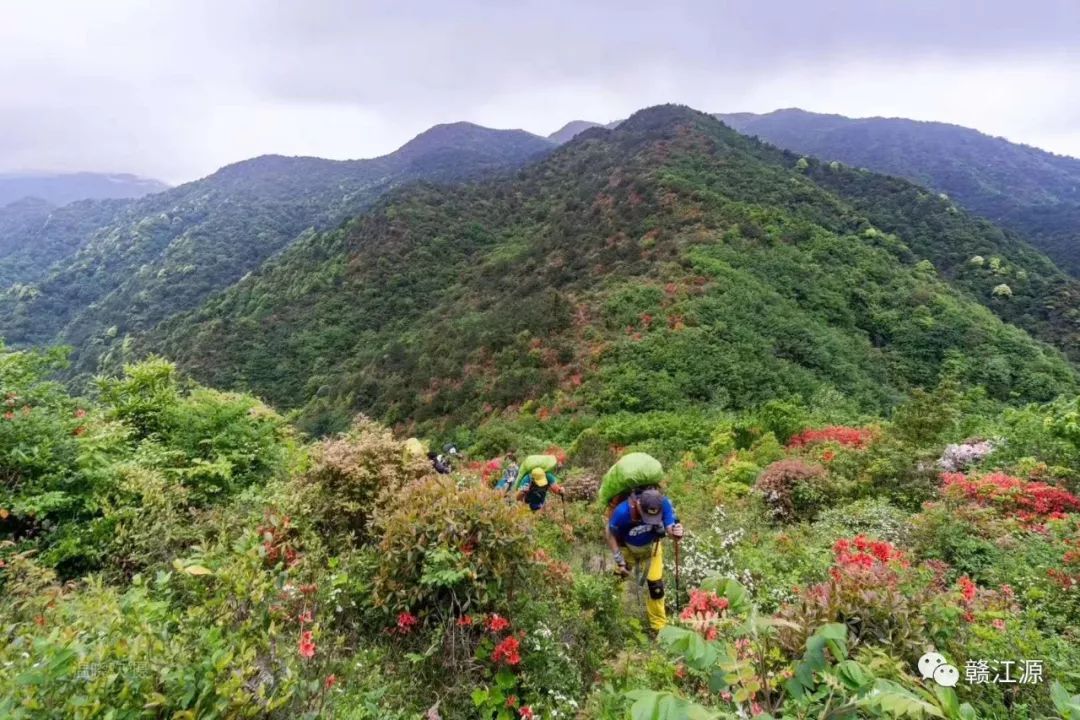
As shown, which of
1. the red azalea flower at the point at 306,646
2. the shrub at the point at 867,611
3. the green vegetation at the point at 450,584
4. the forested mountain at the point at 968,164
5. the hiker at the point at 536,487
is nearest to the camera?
the green vegetation at the point at 450,584

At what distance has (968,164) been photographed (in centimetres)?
8294

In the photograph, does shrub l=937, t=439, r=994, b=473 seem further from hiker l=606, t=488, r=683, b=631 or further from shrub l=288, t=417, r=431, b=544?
shrub l=288, t=417, r=431, b=544

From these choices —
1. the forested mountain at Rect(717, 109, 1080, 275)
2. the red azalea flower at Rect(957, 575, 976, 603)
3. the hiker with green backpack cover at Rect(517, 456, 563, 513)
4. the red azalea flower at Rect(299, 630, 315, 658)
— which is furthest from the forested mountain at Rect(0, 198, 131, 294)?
the forested mountain at Rect(717, 109, 1080, 275)

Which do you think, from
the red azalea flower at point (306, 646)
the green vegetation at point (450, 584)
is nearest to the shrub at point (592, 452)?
the green vegetation at point (450, 584)

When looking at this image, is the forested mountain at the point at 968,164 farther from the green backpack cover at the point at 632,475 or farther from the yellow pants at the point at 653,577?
the yellow pants at the point at 653,577

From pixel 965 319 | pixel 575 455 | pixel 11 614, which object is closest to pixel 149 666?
pixel 11 614

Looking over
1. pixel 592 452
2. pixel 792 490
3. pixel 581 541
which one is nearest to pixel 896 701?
pixel 581 541

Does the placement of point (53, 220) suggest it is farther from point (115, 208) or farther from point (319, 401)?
point (319, 401)

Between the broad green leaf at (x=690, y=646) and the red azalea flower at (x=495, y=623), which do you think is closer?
the broad green leaf at (x=690, y=646)

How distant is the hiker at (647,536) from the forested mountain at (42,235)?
347 feet

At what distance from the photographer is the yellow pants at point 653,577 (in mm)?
4633

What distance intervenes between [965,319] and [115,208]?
147 m

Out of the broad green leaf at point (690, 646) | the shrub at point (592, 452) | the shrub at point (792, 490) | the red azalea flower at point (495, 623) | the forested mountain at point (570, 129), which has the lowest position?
the shrub at point (592, 452)

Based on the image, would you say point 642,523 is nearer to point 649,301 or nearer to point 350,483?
point 350,483
